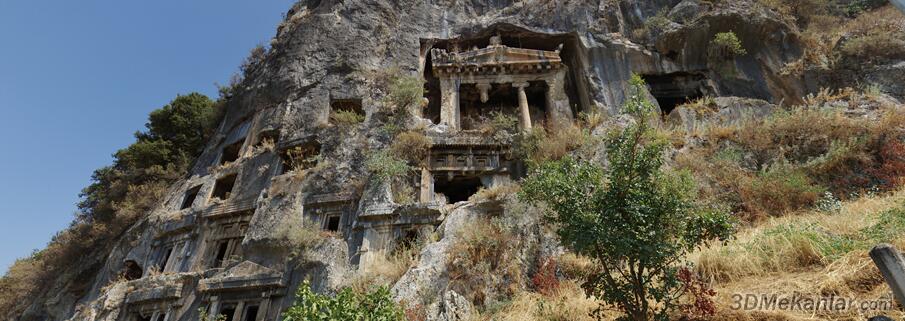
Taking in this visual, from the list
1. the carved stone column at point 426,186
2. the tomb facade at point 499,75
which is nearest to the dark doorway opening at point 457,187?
the carved stone column at point 426,186

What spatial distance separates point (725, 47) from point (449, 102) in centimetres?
1062

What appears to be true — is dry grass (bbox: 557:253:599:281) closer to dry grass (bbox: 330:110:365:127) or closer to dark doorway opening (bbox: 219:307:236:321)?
dark doorway opening (bbox: 219:307:236:321)

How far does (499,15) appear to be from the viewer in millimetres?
21828

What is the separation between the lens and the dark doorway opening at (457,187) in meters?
15.5

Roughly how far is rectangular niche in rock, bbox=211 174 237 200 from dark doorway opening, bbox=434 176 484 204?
24.8ft

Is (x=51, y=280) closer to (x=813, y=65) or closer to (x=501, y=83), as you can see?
(x=501, y=83)

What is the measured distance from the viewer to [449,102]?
755 inches

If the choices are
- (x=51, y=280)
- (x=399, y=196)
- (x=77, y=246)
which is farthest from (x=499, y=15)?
(x=51, y=280)

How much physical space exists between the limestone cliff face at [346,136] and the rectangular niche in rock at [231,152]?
51 millimetres

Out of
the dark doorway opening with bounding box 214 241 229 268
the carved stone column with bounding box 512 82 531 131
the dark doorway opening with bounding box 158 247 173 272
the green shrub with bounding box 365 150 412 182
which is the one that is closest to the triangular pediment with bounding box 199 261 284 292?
the dark doorway opening with bounding box 214 241 229 268

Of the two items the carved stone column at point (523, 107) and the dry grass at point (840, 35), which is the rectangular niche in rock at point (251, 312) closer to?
the carved stone column at point (523, 107)

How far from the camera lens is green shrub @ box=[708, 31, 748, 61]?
59.6 feet

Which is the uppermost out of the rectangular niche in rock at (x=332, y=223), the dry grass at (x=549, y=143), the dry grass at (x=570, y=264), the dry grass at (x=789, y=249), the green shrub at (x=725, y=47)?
the green shrub at (x=725, y=47)

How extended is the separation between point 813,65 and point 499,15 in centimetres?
1188
